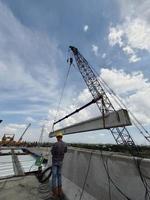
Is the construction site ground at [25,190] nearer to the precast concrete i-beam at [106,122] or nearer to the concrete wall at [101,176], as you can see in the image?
the concrete wall at [101,176]

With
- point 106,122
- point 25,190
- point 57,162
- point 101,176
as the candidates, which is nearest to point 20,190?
point 25,190

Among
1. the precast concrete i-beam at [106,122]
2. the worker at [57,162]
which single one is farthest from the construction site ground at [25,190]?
the precast concrete i-beam at [106,122]

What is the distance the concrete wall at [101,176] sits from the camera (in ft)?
10.2

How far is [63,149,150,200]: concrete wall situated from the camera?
310 cm

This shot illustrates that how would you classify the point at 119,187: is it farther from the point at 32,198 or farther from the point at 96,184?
the point at 32,198

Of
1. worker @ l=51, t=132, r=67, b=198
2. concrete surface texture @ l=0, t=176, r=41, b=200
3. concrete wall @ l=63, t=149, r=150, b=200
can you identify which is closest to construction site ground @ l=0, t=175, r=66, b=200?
concrete surface texture @ l=0, t=176, r=41, b=200

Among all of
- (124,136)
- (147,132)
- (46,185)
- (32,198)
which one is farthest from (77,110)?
(124,136)

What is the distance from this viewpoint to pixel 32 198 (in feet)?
15.8

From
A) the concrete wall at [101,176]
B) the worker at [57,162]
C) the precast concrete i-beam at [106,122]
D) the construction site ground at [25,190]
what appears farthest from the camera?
the precast concrete i-beam at [106,122]

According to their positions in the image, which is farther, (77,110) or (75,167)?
(77,110)

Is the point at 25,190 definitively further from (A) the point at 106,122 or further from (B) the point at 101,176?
(A) the point at 106,122

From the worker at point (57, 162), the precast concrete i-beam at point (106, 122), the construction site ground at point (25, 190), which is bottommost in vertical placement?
the construction site ground at point (25, 190)

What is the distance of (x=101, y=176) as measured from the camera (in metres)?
3.97

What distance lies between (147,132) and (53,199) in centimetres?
1426
